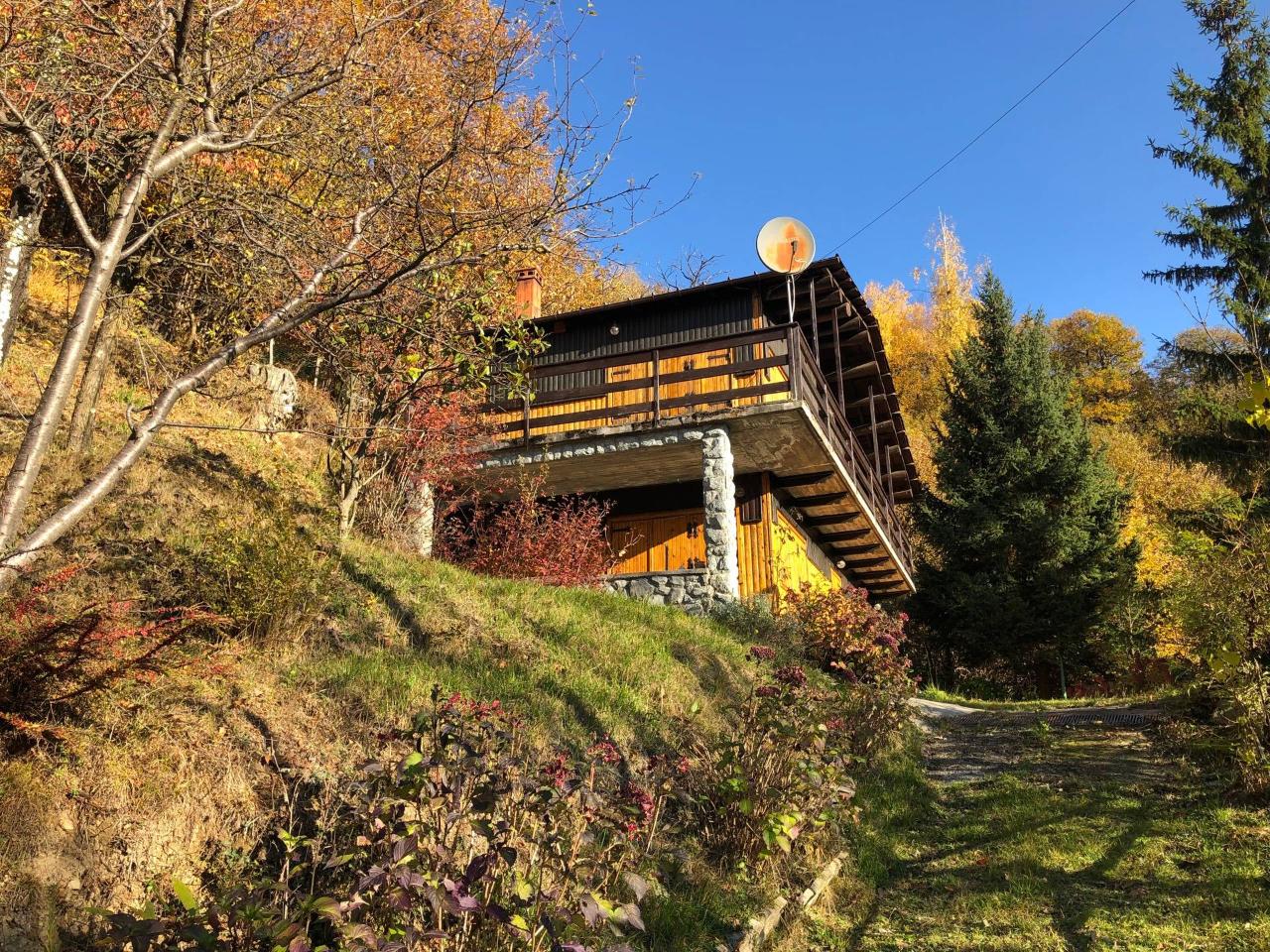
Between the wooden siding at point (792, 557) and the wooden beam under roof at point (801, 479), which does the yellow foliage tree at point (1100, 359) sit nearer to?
the wooden siding at point (792, 557)

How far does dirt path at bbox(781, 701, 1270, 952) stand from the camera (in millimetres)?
4945

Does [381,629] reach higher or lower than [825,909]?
higher

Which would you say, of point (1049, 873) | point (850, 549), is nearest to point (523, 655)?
point (1049, 873)

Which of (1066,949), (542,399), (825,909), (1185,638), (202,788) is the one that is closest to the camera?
(202,788)

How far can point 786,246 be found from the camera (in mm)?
15055

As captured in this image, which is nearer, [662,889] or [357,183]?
[357,183]

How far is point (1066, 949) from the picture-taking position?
4703 millimetres

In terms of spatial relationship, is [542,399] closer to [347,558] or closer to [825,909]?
[347,558]

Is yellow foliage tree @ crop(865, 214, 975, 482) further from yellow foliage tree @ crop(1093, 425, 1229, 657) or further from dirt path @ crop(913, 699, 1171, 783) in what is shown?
dirt path @ crop(913, 699, 1171, 783)

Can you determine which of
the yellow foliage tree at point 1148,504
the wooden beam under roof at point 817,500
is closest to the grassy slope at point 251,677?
the wooden beam under roof at point 817,500

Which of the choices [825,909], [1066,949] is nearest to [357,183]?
[825,909]

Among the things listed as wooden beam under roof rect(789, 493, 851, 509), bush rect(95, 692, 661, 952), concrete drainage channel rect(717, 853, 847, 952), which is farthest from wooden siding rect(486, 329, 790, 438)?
bush rect(95, 692, 661, 952)

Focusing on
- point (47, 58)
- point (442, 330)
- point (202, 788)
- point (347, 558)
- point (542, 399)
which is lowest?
point (202, 788)

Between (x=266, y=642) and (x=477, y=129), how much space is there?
3.99m
